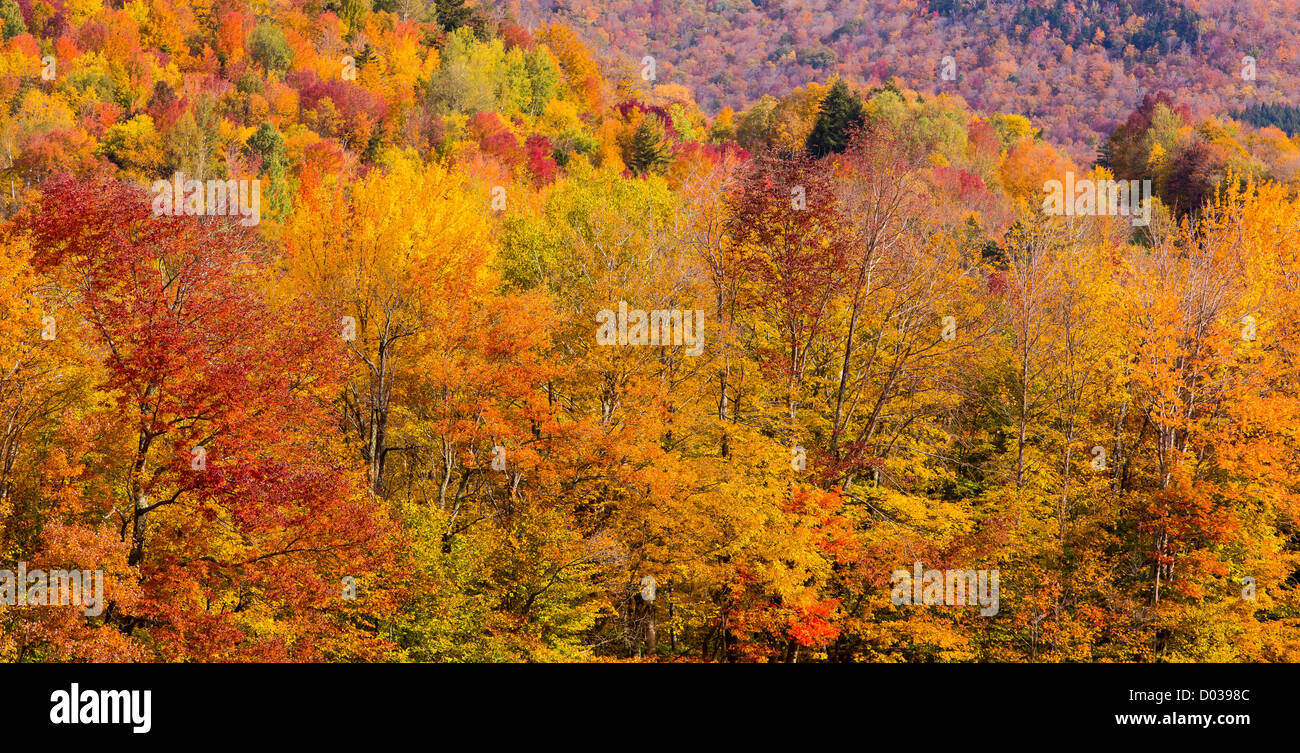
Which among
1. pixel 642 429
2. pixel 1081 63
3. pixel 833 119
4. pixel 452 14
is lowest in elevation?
pixel 642 429

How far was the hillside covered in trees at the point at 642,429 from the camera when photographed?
22.9 meters

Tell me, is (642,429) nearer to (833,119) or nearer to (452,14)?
(833,119)

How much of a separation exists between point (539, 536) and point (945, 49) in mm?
184055

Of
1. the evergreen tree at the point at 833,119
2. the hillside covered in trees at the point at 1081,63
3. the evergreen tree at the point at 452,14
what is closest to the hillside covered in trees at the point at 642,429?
the evergreen tree at the point at 833,119

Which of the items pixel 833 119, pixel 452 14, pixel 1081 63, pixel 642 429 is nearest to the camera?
pixel 642 429

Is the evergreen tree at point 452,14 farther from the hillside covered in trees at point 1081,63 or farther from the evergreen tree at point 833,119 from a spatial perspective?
the evergreen tree at point 833,119

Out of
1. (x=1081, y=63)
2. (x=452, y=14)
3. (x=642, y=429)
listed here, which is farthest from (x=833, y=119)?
(x=1081, y=63)

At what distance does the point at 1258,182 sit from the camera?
206 feet

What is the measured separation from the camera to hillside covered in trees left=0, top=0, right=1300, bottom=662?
22875 mm

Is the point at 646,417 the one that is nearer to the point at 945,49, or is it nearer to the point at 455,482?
the point at 455,482

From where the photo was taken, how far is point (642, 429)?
26.5 m

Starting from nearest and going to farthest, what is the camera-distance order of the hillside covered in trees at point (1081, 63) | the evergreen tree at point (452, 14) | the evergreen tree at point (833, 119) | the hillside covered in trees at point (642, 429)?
the hillside covered in trees at point (642, 429)
the evergreen tree at point (833, 119)
the evergreen tree at point (452, 14)
the hillside covered in trees at point (1081, 63)

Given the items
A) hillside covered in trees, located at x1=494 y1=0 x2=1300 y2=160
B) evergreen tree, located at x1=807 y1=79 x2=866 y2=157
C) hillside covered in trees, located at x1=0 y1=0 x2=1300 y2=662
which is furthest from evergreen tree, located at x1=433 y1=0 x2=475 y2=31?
hillside covered in trees, located at x1=0 y1=0 x2=1300 y2=662
